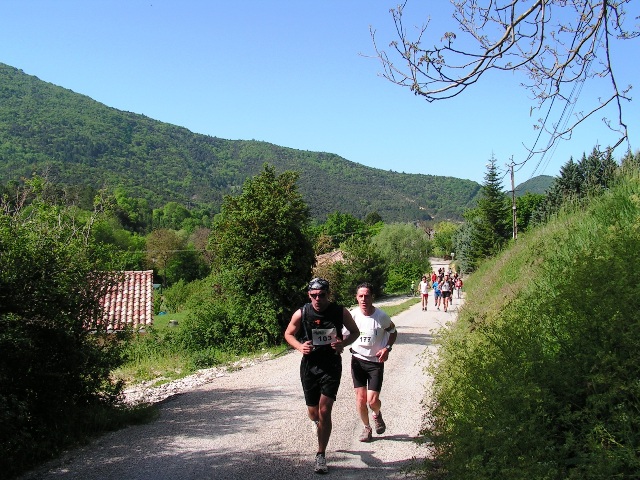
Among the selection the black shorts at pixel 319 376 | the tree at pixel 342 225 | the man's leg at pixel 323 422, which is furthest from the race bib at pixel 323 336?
the tree at pixel 342 225

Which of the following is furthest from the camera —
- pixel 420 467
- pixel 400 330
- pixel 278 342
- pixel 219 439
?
pixel 400 330

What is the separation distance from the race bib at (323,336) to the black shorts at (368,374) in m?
1.09

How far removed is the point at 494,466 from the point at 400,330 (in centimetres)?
1510

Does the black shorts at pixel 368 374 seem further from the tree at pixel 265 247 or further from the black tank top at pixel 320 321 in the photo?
the tree at pixel 265 247

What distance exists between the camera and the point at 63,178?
461 feet

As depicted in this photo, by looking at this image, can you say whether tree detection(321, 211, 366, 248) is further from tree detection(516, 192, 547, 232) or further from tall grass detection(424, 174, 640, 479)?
tall grass detection(424, 174, 640, 479)

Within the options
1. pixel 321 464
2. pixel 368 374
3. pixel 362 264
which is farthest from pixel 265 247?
pixel 362 264

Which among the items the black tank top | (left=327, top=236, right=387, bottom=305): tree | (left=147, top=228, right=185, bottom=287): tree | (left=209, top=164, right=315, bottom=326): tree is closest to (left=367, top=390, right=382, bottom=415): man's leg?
the black tank top

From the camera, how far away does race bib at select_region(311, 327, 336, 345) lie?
5680mm

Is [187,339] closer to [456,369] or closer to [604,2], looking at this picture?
[456,369]

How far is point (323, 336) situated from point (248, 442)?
6.21 feet

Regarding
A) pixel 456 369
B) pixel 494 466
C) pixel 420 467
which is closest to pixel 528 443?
pixel 494 466

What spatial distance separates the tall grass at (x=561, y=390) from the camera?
3631mm

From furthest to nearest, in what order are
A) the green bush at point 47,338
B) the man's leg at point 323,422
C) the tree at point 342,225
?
1. the tree at point 342,225
2. the green bush at point 47,338
3. the man's leg at point 323,422
